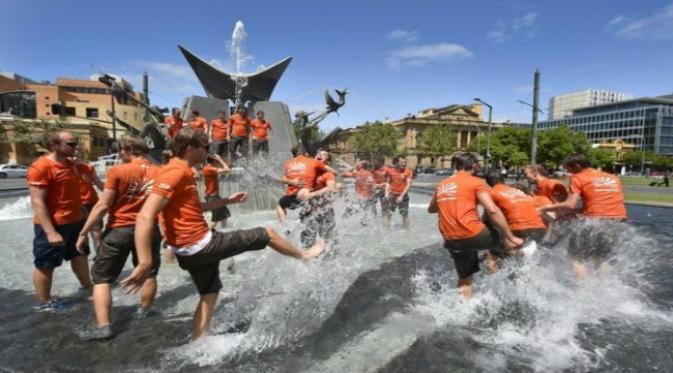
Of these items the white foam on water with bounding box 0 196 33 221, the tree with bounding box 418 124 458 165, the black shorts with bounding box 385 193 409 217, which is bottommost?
the white foam on water with bounding box 0 196 33 221

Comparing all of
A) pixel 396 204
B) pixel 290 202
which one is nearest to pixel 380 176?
pixel 396 204

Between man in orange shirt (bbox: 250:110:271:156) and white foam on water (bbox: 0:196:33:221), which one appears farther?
man in orange shirt (bbox: 250:110:271:156)

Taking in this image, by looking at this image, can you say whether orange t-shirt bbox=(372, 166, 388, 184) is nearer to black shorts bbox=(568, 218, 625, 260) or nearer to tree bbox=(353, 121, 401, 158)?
black shorts bbox=(568, 218, 625, 260)

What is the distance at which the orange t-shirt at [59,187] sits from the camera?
155 inches

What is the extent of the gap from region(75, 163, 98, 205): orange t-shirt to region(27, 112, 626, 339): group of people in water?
0.01 m

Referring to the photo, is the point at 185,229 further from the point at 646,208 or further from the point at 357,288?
the point at 646,208

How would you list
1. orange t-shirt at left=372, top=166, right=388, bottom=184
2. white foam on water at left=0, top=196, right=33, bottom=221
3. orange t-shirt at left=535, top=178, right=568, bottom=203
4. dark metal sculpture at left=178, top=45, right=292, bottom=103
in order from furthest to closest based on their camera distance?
dark metal sculpture at left=178, top=45, right=292, bottom=103 → white foam on water at left=0, top=196, right=33, bottom=221 → orange t-shirt at left=372, top=166, right=388, bottom=184 → orange t-shirt at left=535, top=178, right=568, bottom=203

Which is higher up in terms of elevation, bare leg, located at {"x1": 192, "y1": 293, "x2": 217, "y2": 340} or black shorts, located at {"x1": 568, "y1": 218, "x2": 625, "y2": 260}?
black shorts, located at {"x1": 568, "y1": 218, "x2": 625, "y2": 260}

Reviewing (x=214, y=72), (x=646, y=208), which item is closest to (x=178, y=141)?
(x=214, y=72)

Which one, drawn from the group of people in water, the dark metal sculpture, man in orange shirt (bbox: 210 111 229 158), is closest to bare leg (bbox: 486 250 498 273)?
the group of people in water

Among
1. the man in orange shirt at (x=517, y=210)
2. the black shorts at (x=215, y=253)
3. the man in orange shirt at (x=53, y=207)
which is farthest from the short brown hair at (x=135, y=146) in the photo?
the man in orange shirt at (x=517, y=210)

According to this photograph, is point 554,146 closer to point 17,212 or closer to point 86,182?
point 17,212

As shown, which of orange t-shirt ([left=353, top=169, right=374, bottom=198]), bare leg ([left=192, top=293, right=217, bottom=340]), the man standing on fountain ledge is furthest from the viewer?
orange t-shirt ([left=353, top=169, right=374, bottom=198])

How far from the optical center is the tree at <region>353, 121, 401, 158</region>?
7456cm
